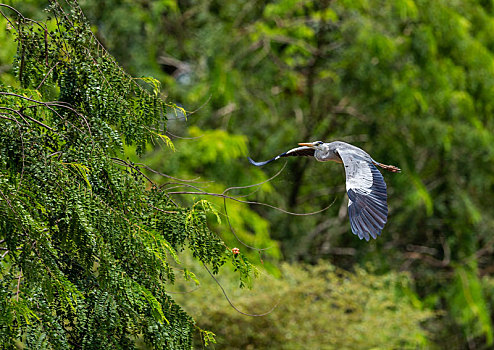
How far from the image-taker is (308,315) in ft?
29.3

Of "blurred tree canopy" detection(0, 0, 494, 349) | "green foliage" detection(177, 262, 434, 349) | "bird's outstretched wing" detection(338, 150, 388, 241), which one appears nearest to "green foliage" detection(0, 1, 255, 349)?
"bird's outstretched wing" detection(338, 150, 388, 241)

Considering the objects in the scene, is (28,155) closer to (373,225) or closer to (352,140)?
(373,225)

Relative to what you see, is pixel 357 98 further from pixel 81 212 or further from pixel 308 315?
pixel 81 212

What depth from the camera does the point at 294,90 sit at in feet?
36.8

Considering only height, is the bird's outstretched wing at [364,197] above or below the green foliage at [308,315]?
above

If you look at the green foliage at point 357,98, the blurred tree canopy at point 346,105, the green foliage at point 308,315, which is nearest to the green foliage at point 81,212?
the green foliage at point 308,315

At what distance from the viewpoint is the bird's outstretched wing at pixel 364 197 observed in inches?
133

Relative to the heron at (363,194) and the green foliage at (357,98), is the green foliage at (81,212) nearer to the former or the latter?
the heron at (363,194)

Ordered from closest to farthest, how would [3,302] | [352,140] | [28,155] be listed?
[3,302]
[28,155]
[352,140]

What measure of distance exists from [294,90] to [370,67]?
1.34 meters

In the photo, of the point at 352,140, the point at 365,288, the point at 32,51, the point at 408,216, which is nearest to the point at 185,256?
the point at 365,288

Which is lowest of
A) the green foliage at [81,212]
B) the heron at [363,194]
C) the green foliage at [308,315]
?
the green foliage at [308,315]

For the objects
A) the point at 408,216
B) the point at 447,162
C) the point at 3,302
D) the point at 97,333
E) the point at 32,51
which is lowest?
the point at 408,216

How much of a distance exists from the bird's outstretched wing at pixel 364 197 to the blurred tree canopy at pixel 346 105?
18.2 ft
